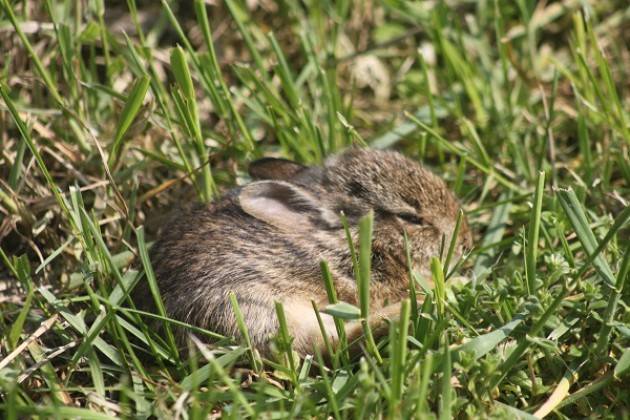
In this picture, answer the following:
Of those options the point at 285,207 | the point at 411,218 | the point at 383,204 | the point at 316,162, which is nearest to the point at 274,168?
the point at 285,207

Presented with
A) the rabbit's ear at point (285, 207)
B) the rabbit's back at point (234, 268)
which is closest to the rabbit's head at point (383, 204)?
the rabbit's ear at point (285, 207)

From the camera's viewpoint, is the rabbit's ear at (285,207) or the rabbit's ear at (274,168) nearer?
the rabbit's ear at (285,207)

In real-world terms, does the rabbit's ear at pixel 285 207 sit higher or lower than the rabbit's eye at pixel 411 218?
higher

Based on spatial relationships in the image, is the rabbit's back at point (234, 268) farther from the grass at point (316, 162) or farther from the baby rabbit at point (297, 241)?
the grass at point (316, 162)

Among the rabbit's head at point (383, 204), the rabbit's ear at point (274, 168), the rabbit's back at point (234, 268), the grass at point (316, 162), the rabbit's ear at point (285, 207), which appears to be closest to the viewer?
the grass at point (316, 162)

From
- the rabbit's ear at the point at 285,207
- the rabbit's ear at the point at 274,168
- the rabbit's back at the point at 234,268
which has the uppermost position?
the rabbit's ear at the point at 274,168

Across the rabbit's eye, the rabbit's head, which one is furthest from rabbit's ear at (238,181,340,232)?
the rabbit's eye

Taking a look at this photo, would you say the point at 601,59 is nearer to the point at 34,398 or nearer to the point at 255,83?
the point at 255,83

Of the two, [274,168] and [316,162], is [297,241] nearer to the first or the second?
[274,168]
